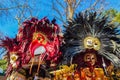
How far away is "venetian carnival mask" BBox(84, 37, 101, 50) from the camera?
5.15 metres

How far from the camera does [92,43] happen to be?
5.16 meters

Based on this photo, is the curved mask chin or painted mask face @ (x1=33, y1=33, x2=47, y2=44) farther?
painted mask face @ (x1=33, y1=33, x2=47, y2=44)

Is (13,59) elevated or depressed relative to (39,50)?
depressed

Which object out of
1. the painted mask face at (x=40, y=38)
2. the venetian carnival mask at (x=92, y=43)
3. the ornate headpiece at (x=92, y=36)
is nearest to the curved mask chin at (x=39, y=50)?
the painted mask face at (x=40, y=38)

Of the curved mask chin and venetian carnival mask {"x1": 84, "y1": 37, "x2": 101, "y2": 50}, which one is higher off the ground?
venetian carnival mask {"x1": 84, "y1": 37, "x2": 101, "y2": 50}

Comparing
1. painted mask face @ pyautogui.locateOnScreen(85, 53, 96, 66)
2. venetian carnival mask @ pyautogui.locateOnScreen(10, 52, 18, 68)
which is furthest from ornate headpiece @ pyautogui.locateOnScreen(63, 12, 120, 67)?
venetian carnival mask @ pyautogui.locateOnScreen(10, 52, 18, 68)

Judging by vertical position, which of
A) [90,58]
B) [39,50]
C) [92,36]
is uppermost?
[92,36]

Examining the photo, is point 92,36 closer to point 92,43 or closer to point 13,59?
point 92,43

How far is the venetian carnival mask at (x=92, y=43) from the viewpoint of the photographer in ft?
16.9

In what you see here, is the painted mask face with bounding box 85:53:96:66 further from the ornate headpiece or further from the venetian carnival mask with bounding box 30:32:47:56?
the venetian carnival mask with bounding box 30:32:47:56

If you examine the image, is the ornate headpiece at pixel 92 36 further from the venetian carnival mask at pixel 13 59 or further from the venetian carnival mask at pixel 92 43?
the venetian carnival mask at pixel 13 59

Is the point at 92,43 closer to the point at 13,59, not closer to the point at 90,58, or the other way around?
the point at 90,58

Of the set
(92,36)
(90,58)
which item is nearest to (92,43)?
(92,36)

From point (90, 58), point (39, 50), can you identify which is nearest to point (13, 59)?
point (39, 50)
